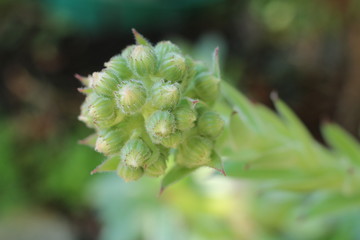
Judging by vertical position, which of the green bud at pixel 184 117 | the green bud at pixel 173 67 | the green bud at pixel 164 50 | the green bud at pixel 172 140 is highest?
the green bud at pixel 164 50

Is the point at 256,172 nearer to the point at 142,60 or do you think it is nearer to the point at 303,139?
the point at 303,139

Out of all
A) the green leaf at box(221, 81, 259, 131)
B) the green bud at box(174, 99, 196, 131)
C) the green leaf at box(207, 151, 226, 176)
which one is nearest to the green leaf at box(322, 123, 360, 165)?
the green leaf at box(221, 81, 259, 131)

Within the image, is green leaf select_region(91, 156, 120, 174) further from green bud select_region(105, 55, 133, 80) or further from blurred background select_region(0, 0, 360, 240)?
blurred background select_region(0, 0, 360, 240)

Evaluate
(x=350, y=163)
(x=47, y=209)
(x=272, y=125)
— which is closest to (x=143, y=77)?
(x=272, y=125)

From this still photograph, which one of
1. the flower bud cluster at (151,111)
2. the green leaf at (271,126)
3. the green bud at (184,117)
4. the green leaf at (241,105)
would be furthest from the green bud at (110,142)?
the green leaf at (271,126)

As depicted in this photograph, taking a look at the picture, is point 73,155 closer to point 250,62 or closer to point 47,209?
point 47,209

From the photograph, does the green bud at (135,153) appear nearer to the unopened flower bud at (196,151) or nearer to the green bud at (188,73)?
the unopened flower bud at (196,151)
